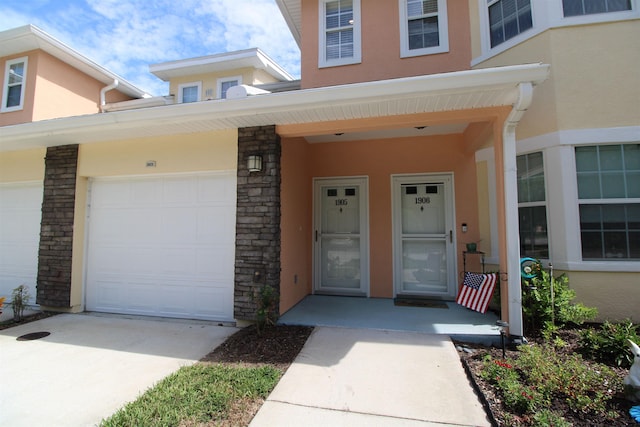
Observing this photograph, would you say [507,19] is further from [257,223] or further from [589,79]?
[257,223]

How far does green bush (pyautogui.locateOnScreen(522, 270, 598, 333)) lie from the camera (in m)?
3.73

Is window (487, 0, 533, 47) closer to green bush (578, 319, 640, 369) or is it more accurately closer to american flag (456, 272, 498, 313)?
american flag (456, 272, 498, 313)

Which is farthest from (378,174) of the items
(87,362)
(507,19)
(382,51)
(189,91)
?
(189,91)

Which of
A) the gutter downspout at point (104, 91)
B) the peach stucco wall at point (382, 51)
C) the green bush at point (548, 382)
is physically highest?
the gutter downspout at point (104, 91)

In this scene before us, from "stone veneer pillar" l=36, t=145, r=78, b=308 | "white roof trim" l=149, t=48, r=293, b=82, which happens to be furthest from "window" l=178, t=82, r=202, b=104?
"stone veneer pillar" l=36, t=145, r=78, b=308

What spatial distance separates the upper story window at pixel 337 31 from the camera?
543cm

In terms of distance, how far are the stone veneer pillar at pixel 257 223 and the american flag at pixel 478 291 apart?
9.02 feet

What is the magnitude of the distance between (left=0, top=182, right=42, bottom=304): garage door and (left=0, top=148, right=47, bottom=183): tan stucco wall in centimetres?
16

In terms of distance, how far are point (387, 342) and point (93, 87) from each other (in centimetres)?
1015

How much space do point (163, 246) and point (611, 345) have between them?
5.87m

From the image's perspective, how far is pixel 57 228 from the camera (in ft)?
17.0

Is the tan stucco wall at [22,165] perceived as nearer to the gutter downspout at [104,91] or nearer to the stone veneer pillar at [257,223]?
the gutter downspout at [104,91]

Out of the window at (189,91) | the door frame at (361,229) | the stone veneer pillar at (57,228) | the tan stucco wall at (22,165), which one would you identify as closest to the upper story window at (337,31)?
the door frame at (361,229)

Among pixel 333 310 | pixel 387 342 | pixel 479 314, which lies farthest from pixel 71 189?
pixel 479 314
